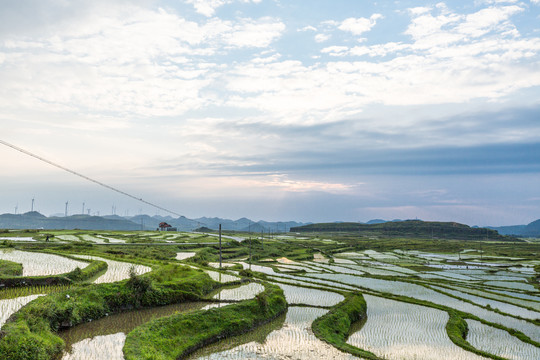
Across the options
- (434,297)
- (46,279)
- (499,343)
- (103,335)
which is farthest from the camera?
(434,297)

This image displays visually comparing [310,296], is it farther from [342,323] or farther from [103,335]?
[103,335]

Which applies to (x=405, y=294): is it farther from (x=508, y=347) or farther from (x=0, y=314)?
(x=0, y=314)

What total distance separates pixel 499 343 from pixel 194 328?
36.6 ft

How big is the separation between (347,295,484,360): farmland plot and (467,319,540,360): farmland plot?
1.11 m

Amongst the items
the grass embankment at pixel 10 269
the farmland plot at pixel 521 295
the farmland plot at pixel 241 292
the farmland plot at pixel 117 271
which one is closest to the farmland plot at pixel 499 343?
the farmland plot at pixel 241 292

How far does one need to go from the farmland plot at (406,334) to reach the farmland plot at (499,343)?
43.7 inches

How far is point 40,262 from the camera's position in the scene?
2217cm

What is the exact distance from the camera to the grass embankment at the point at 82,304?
924 centimetres

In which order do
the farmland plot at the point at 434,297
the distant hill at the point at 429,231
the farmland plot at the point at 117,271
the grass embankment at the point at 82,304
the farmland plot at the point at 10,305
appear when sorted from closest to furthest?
the grass embankment at the point at 82,304 < the farmland plot at the point at 10,305 < the farmland plot at the point at 434,297 < the farmland plot at the point at 117,271 < the distant hill at the point at 429,231

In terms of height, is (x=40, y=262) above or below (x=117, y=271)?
above

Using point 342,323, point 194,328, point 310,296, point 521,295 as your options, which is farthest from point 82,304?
point 521,295

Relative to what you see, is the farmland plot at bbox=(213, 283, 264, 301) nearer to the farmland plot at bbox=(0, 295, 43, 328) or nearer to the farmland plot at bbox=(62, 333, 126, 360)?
the farmland plot at bbox=(62, 333, 126, 360)

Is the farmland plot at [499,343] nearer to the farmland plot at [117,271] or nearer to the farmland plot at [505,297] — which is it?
the farmland plot at [505,297]

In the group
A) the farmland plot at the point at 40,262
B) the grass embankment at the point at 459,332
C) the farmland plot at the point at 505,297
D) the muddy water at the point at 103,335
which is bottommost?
the farmland plot at the point at 505,297
